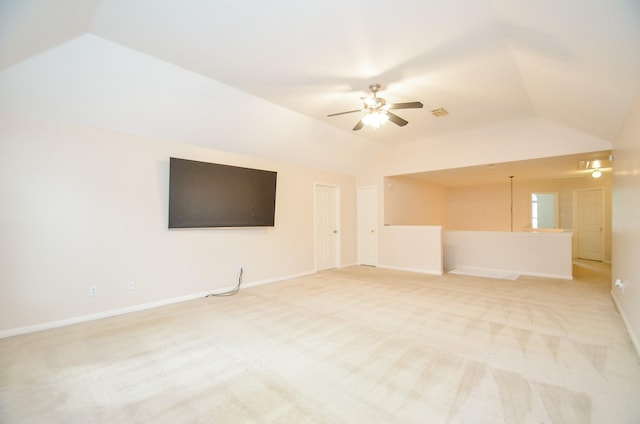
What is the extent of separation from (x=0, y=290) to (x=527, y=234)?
8.64m

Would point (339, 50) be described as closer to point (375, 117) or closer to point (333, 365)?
point (375, 117)

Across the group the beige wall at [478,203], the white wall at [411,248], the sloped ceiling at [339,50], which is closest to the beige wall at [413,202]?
the beige wall at [478,203]

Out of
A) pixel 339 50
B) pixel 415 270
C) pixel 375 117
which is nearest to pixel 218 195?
pixel 375 117

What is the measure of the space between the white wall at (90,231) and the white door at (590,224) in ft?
32.5

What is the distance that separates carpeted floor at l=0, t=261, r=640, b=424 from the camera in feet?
6.05

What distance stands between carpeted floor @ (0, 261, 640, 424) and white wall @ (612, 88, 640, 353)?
9.7 inches

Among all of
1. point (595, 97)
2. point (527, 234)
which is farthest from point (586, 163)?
point (595, 97)

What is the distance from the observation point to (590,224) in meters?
8.20

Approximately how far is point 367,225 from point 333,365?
5.30 m

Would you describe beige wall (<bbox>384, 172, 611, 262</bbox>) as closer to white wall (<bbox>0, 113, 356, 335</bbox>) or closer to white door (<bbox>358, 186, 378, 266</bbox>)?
white door (<bbox>358, 186, 378, 266</bbox>)

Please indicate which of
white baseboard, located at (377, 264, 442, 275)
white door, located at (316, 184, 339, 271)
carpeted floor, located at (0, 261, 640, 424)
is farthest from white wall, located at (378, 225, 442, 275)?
carpeted floor, located at (0, 261, 640, 424)

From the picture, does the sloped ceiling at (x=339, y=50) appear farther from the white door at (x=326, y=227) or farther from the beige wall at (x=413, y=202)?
the beige wall at (x=413, y=202)

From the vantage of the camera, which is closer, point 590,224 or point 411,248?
point 411,248

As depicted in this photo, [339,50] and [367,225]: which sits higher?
[339,50]
